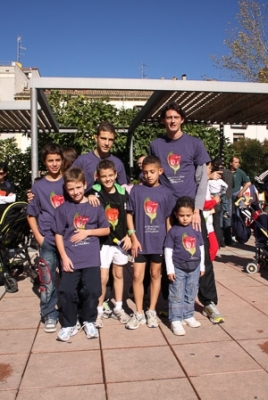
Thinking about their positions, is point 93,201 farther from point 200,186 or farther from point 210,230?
point 210,230

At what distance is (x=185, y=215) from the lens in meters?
3.70

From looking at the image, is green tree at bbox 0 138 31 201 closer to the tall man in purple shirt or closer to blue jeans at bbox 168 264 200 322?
the tall man in purple shirt

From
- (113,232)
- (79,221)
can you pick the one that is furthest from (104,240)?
(79,221)

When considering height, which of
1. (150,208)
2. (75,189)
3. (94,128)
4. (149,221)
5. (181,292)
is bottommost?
(181,292)

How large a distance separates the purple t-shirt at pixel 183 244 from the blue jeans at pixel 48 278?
100 cm

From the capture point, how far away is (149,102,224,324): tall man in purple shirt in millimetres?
3824

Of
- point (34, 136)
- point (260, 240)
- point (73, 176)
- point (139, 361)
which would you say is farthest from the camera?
point (34, 136)

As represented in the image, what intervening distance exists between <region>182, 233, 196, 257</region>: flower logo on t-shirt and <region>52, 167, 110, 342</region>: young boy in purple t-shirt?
2.28ft

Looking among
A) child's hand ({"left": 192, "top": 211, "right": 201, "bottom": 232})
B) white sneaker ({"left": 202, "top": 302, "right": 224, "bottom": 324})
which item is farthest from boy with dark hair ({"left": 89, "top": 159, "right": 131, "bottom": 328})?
white sneaker ({"left": 202, "top": 302, "right": 224, "bottom": 324})

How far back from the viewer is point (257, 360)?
123 inches

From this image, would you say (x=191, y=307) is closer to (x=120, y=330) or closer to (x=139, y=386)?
(x=120, y=330)

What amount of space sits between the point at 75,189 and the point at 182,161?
38.7 inches

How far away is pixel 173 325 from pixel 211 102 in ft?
17.4

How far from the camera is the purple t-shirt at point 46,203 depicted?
12.5ft
